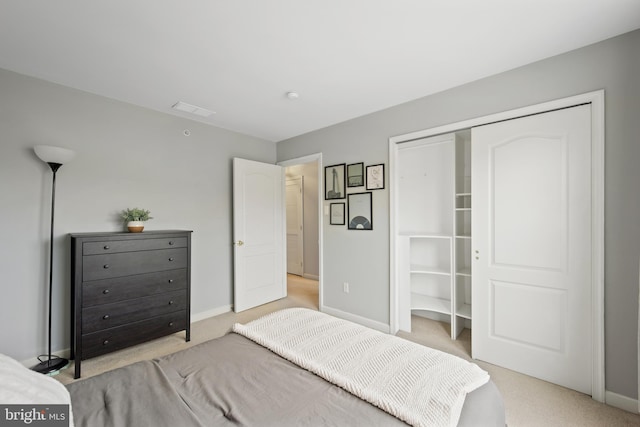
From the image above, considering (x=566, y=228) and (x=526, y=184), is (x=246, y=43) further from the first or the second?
(x=566, y=228)

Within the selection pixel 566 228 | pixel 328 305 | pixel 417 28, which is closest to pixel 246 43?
pixel 417 28

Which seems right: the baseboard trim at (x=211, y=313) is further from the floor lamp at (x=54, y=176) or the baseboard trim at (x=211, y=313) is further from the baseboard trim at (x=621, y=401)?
the baseboard trim at (x=621, y=401)

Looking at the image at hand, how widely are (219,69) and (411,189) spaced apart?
2.52m

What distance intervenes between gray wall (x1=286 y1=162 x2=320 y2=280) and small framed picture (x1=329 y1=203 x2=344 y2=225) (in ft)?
7.03

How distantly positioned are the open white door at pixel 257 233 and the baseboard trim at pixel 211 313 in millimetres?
117

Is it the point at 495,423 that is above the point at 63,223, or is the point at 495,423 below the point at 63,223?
below

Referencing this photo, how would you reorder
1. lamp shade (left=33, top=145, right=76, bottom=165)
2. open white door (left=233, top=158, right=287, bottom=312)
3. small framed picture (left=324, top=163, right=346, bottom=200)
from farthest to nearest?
open white door (left=233, top=158, right=287, bottom=312) < small framed picture (left=324, top=163, right=346, bottom=200) < lamp shade (left=33, top=145, right=76, bottom=165)

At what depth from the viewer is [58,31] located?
6.05ft

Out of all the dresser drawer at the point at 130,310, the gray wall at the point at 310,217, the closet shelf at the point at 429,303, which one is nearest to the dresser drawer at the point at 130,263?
the dresser drawer at the point at 130,310

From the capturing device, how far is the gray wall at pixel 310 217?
584 cm

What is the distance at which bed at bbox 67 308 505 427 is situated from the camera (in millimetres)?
977

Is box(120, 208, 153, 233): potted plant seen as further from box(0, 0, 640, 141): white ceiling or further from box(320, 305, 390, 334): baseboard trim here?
box(320, 305, 390, 334): baseboard trim

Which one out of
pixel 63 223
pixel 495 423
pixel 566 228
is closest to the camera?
pixel 495 423

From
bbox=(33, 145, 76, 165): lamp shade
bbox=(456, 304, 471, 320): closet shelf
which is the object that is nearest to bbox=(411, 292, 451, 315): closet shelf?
bbox=(456, 304, 471, 320): closet shelf
